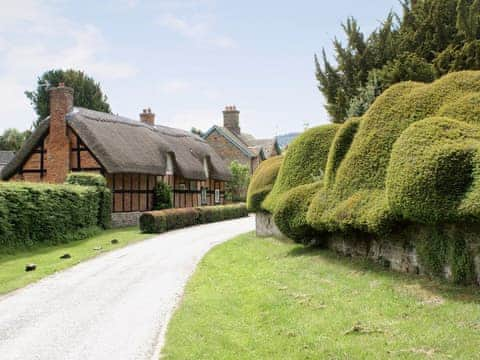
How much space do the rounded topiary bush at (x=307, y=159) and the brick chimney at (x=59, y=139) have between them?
15.3 m

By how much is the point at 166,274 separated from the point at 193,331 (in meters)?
5.66

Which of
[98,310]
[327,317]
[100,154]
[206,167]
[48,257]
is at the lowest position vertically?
[98,310]

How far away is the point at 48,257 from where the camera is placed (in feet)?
51.7

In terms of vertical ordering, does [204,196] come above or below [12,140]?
below

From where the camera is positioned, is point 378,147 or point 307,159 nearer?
point 378,147

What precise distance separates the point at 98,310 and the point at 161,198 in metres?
21.0

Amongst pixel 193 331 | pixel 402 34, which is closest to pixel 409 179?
pixel 193 331

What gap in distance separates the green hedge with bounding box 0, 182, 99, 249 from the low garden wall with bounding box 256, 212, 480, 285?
11449 millimetres

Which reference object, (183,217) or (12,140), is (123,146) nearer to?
(183,217)

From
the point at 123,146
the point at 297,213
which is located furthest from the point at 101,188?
the point at 297,213

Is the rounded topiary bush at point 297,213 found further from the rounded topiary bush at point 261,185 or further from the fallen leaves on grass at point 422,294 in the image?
the fallen leaves on grass at point 422,294

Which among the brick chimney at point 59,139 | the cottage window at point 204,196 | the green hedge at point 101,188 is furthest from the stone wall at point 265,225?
the cottage window at point 204,196

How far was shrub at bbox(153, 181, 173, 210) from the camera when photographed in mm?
29719

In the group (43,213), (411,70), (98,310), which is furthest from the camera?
(43,213)
